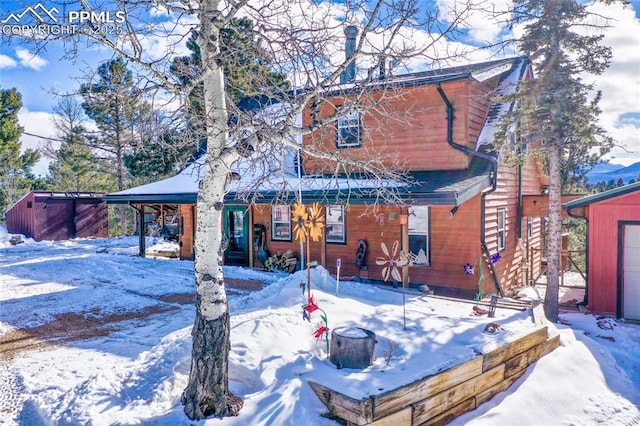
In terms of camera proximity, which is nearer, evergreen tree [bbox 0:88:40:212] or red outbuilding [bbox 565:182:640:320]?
red outbuilding [bbox 565:182:640:320]

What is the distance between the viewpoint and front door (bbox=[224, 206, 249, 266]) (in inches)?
529

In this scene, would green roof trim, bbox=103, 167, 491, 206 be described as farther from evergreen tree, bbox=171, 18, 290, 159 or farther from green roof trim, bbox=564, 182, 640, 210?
evergreen tree, bbox=171, 18, 290, 159

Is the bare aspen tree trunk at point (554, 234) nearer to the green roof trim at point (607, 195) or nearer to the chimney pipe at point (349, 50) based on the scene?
the green roof trim at point (607, 195)

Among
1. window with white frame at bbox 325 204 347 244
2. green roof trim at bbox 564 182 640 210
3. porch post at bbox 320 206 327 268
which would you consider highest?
green roof trim at bbox 564 182 640 210

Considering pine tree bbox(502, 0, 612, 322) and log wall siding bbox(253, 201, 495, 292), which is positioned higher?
pine tree bbox(502, 0, 612, 322)

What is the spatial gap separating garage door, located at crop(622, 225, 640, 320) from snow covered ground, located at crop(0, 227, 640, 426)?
0.95 metres

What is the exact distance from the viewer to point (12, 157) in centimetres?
2541

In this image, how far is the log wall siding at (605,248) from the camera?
9.01m

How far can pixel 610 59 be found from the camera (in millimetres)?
8883

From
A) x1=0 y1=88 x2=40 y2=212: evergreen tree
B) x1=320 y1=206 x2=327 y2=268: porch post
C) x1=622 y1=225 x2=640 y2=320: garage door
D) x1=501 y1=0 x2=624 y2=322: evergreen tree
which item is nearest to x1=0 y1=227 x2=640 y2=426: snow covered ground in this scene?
x1=622 y1=225 x2=640 y2=320: garage door

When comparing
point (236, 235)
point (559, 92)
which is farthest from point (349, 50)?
point (236, 235)

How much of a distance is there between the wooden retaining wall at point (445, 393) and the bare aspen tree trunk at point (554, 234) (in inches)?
129

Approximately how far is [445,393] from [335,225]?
747 cm

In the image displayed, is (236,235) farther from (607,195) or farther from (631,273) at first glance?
(631,273)
